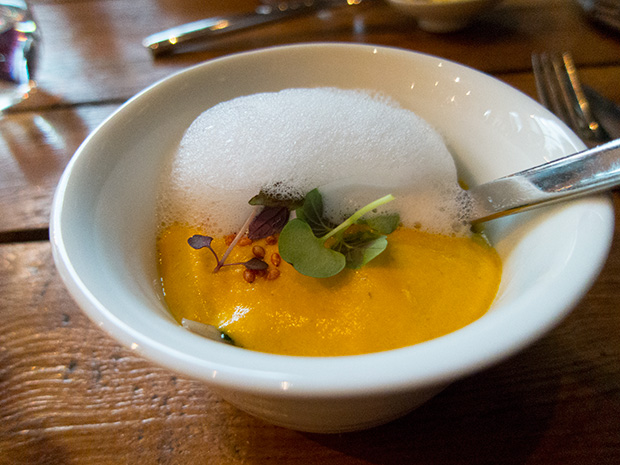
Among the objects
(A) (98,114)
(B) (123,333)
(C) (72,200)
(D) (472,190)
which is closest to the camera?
(B) (123,333)

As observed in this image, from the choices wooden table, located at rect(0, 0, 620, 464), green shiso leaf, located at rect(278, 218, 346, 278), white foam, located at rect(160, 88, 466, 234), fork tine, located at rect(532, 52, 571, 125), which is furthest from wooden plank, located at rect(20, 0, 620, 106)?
green shiso leaf, located at rect(278, 218, 346, 278)

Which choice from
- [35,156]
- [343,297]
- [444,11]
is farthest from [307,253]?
[444,11]

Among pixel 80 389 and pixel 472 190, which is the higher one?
pixel 472 190

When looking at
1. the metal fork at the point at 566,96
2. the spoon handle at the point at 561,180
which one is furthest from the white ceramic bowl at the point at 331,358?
the metal fork at the point at 566,96

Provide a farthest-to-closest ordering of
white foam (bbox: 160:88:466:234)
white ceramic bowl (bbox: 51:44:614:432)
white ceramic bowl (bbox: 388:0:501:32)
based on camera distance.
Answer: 1. white ceramic bowl (bbox: 388:0:501:32)
2. white foam (bbox: 160:88:466:234)
3. white ceramic bowl (bbox: 51:44:614:432)

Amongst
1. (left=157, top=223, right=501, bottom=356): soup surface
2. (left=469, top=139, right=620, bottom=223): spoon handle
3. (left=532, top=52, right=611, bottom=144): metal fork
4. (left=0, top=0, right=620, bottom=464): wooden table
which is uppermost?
(left=469, top=139, right=620, bottom=223): spoon handle

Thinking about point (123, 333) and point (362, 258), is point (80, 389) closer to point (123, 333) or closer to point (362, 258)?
point (123, 333)

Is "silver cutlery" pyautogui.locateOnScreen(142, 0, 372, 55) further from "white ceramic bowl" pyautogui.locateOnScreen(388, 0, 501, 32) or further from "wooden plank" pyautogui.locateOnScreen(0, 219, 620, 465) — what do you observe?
"wooden plank" pyautogui.locateOnScreen(0, 219, 620, 465)

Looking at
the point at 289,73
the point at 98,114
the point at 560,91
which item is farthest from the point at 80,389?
the point at 560,91
